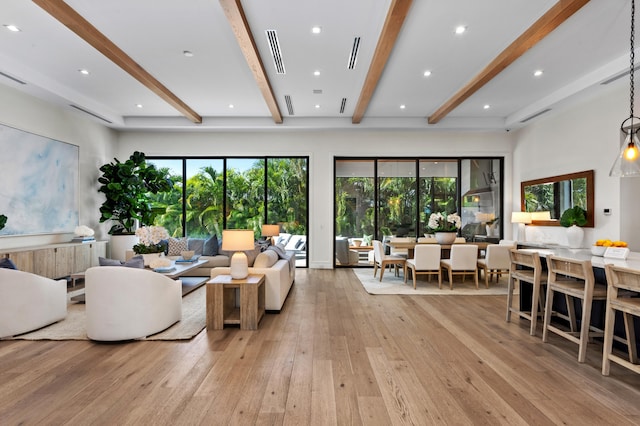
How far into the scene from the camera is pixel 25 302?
3.48m

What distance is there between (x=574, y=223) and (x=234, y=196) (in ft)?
22.5

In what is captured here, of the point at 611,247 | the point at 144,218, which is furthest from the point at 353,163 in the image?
the point at 611,247

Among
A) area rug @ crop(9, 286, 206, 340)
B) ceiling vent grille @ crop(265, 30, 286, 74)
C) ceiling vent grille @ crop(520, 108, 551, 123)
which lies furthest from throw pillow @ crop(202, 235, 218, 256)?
ceiling vent grille @ crop(520, 108, 551, 123)

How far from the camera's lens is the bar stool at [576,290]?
2816 millimetres

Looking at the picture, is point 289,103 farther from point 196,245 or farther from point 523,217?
point 523,217

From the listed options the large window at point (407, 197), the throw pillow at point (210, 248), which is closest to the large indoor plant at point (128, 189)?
the throw pillow at point (210, 248)

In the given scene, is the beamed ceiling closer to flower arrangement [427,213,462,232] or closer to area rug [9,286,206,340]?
flower arrangement [427,213,462,232]

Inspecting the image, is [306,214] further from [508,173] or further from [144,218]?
[508,173]

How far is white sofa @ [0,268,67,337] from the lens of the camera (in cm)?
334

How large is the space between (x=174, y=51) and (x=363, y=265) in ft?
19.1

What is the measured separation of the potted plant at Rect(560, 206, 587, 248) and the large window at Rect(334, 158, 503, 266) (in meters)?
2.32

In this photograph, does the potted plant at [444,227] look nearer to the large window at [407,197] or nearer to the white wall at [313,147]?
the large window at [407,197]

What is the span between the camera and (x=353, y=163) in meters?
8.14

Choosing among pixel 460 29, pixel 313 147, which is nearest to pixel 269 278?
pixel 460 29
